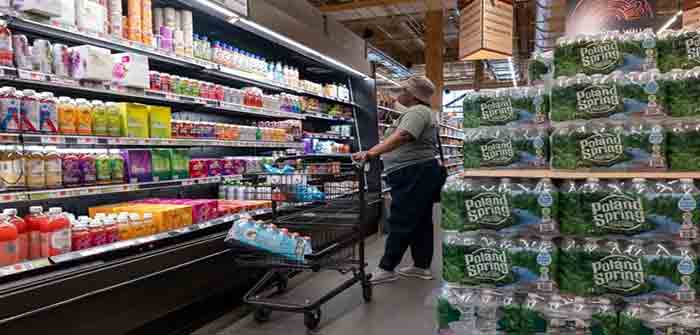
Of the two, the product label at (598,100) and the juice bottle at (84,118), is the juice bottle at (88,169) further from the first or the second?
the product label at (598,100)

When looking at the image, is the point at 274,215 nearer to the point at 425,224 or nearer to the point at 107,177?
the point at 107,177

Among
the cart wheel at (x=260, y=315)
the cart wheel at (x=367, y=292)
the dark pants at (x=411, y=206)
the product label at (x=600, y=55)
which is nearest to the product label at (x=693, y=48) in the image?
the product label at (x=600, y=55)

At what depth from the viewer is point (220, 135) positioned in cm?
396

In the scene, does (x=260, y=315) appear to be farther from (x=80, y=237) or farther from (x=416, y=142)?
(x=416, y=142)

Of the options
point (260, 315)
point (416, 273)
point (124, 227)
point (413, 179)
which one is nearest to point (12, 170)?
point (124, 227)

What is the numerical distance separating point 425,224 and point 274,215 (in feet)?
4.71

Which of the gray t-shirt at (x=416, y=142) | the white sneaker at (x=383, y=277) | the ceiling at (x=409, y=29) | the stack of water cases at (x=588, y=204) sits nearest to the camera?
the stack of water cases at (x=588, y=204)

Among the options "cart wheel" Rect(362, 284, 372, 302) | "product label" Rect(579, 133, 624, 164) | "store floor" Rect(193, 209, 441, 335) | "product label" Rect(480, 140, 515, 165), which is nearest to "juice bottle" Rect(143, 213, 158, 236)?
"store floor" Rect(193, 209, 441, 335)

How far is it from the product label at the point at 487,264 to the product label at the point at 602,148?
1.70 ft

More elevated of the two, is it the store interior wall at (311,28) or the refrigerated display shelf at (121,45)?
the store interior wall at (311,28)

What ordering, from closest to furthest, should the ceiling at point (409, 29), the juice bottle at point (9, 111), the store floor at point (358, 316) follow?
the juice bottle at point (9, 111) → the store floor at point (358, 316) → the ceiling at point (409, 29)

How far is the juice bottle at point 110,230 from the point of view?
2701 mm

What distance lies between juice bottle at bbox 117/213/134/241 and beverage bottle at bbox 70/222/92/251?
0.65ft

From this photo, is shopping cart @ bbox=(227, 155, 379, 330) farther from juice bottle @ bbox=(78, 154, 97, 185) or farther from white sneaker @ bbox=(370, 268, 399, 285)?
juice bottle @ bbox=(78, 154, 97, 185)
